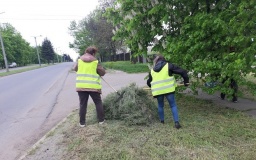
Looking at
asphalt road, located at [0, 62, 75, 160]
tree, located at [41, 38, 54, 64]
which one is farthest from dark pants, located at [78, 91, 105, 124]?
tree, located at [41, 38, 54, 64]

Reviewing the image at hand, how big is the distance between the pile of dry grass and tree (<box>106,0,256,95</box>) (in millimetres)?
1375

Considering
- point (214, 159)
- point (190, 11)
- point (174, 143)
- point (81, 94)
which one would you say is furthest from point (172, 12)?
point (214, 159)

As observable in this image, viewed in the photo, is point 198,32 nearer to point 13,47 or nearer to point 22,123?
point 22,123

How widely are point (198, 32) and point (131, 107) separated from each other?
2.40 m

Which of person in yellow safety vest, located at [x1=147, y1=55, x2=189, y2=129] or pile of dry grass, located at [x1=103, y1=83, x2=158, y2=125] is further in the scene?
pile of dry grass, located at [x1=103, y1=83, x2=158, y2=125]

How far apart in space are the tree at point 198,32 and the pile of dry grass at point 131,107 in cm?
137

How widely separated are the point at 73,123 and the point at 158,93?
2.32 m

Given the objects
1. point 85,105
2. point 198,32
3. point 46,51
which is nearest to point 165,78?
point 198,32

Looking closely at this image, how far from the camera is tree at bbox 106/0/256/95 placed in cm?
498

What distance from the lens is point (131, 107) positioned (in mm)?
5406

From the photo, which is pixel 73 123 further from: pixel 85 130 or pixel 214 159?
pixel 214 159

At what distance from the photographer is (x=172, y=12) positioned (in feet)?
21.3

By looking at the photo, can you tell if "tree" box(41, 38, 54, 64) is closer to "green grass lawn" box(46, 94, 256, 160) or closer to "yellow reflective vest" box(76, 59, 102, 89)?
"green grass lawn" box(46, 94, 256, 160)

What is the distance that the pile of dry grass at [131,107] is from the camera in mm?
5246
